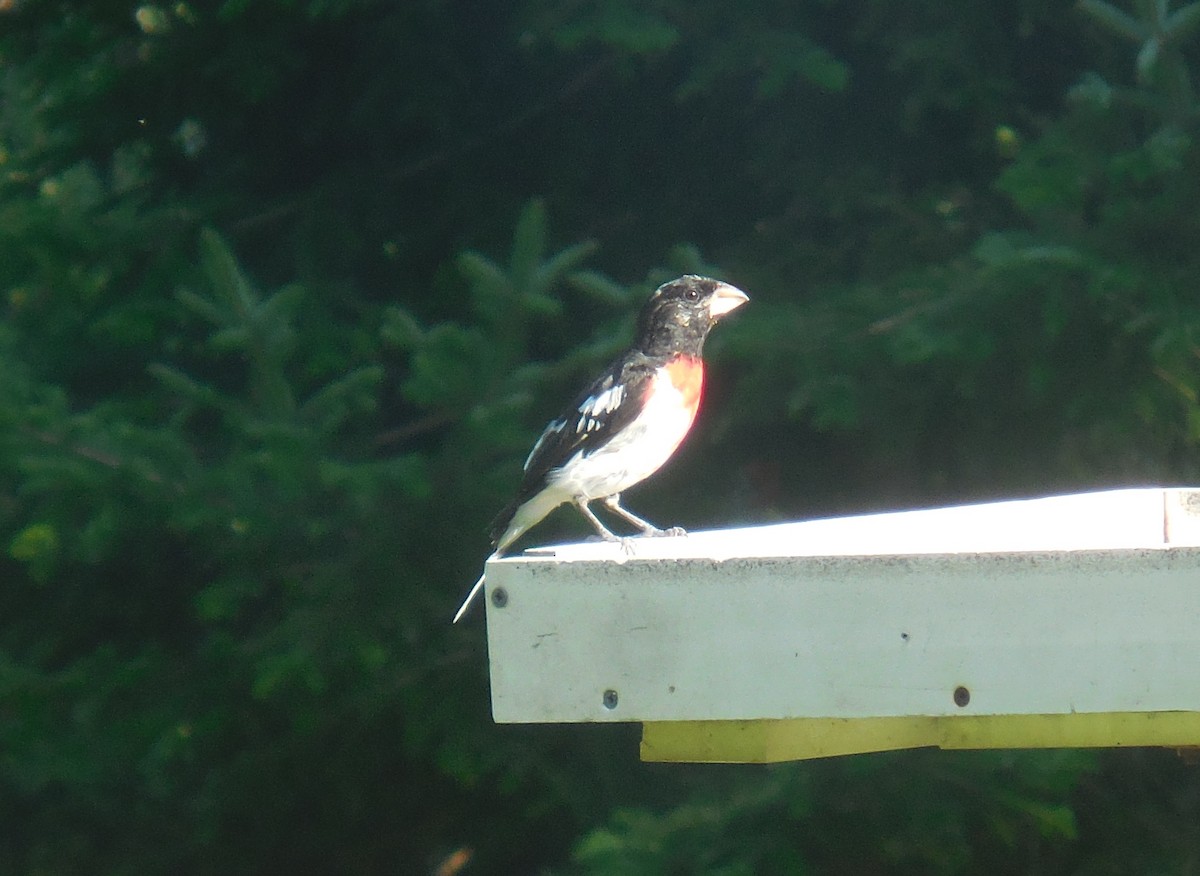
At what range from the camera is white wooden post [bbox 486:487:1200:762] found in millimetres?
1731

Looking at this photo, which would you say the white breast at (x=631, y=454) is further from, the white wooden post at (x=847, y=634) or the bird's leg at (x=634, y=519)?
the white wooden post at (x=847, y=634)

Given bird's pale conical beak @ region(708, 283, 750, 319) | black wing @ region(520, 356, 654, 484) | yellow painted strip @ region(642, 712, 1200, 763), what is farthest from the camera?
bird's pale conical beak @ region(708, 283, 750, 319)

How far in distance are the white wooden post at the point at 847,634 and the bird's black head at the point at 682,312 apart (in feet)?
5.80

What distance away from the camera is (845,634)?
180 cm

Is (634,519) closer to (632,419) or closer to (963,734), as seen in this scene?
(632,419)

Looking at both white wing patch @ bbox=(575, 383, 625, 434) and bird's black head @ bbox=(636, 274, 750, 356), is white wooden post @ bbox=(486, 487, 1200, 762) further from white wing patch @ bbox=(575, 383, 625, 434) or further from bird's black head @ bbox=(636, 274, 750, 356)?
bird's black head @ bbox=(636, 274, 750, 356)

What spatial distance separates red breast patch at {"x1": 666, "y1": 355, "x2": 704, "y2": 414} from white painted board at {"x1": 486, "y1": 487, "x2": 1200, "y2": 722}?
1.68m

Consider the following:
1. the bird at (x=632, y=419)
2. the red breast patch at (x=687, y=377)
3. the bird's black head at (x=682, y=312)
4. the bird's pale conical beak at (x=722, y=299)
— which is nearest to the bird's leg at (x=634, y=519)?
the bird at (x=632, y=419)

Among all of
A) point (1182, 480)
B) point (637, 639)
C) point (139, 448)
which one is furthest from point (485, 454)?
point (637, 639)

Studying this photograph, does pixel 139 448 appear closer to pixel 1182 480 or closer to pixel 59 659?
pixel 59 659

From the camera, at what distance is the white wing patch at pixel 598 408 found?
3.48 metres

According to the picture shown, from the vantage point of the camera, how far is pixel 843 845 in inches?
176

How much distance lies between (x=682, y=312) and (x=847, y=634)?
1939mm

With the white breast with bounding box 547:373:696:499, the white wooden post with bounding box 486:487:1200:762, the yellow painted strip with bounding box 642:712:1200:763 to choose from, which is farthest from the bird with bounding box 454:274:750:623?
the white wooden post with bounding box 486:487:1200:762
